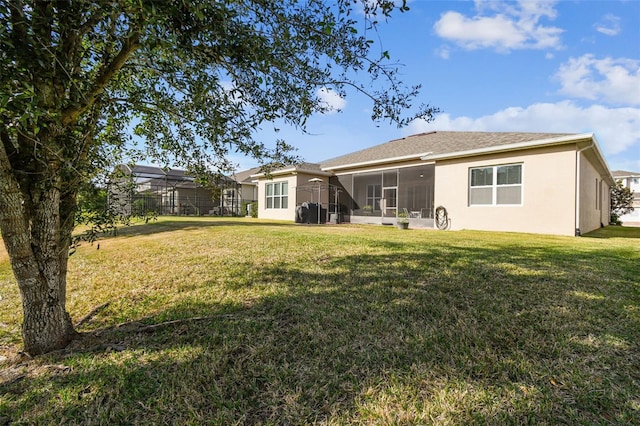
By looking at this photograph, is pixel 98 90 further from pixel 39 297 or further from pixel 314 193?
pixel 314 193

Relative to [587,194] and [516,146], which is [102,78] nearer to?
[516,146]

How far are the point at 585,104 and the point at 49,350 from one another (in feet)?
68.3

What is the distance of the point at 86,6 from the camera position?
2.11m

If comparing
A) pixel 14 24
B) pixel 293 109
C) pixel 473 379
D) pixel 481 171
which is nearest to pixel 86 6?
pixel 14 24

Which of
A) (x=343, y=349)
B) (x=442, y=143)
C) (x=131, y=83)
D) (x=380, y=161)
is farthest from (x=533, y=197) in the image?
(x=131, y=83)

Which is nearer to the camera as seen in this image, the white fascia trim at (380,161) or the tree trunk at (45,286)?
the tree trunk at (45,286)

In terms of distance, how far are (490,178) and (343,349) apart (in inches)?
453

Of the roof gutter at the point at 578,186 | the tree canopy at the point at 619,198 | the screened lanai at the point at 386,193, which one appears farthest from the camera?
the tree canopy at the point at 619,198

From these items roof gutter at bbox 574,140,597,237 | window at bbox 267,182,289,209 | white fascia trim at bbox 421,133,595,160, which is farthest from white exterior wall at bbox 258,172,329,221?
roof gutter at bbox 574,140,597,237

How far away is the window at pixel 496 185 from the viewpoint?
36.6 feet

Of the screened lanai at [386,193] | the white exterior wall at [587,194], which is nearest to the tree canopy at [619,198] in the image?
the white exterior wall at [587,194]

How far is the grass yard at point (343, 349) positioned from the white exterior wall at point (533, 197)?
245 inches

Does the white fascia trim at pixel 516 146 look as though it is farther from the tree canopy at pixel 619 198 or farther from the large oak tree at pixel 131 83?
the tree canopy at pixel 619 198

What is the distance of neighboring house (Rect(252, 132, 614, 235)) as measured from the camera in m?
10.1
